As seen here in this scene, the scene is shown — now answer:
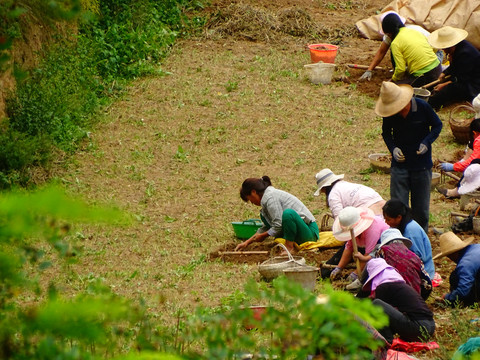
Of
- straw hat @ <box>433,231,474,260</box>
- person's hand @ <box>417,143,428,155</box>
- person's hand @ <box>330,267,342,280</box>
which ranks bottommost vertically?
person's hand @ <box>330,267,342,280</box>

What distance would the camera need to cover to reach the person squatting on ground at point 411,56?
12318 millimetres

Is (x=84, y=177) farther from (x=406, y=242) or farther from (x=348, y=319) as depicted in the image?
(x=348, y=319)

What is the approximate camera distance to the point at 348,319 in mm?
2414

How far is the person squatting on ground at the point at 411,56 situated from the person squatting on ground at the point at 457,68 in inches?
6.7

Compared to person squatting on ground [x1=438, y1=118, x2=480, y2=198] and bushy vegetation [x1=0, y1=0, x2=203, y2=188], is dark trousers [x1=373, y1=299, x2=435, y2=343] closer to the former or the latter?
person squatting on ground [x1=438, y1=118, x2=480, y2=198]

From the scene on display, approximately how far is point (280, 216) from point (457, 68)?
5.64 metres

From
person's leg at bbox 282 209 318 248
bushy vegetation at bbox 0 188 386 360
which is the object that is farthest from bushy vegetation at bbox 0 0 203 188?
bushy vegetation at bbox 0 188 386 360

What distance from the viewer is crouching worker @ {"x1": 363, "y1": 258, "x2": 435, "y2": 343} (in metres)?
5.47

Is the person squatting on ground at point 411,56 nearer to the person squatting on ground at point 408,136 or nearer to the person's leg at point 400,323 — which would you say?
the person squatting on ground at point 408,136

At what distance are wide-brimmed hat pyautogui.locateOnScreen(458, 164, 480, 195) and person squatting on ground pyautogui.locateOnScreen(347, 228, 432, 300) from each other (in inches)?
108

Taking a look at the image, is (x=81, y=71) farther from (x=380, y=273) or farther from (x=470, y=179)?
(x=380, y=273)

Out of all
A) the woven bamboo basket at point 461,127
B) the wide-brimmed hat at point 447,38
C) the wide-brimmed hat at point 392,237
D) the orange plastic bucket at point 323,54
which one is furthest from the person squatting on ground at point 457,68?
the wide-brimmed hat at point 392,237

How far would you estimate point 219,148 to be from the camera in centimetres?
1188

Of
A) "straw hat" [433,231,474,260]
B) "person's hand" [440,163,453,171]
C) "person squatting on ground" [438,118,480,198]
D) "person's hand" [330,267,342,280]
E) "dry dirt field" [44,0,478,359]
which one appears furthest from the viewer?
"person's hand" [440,163,453,171]
